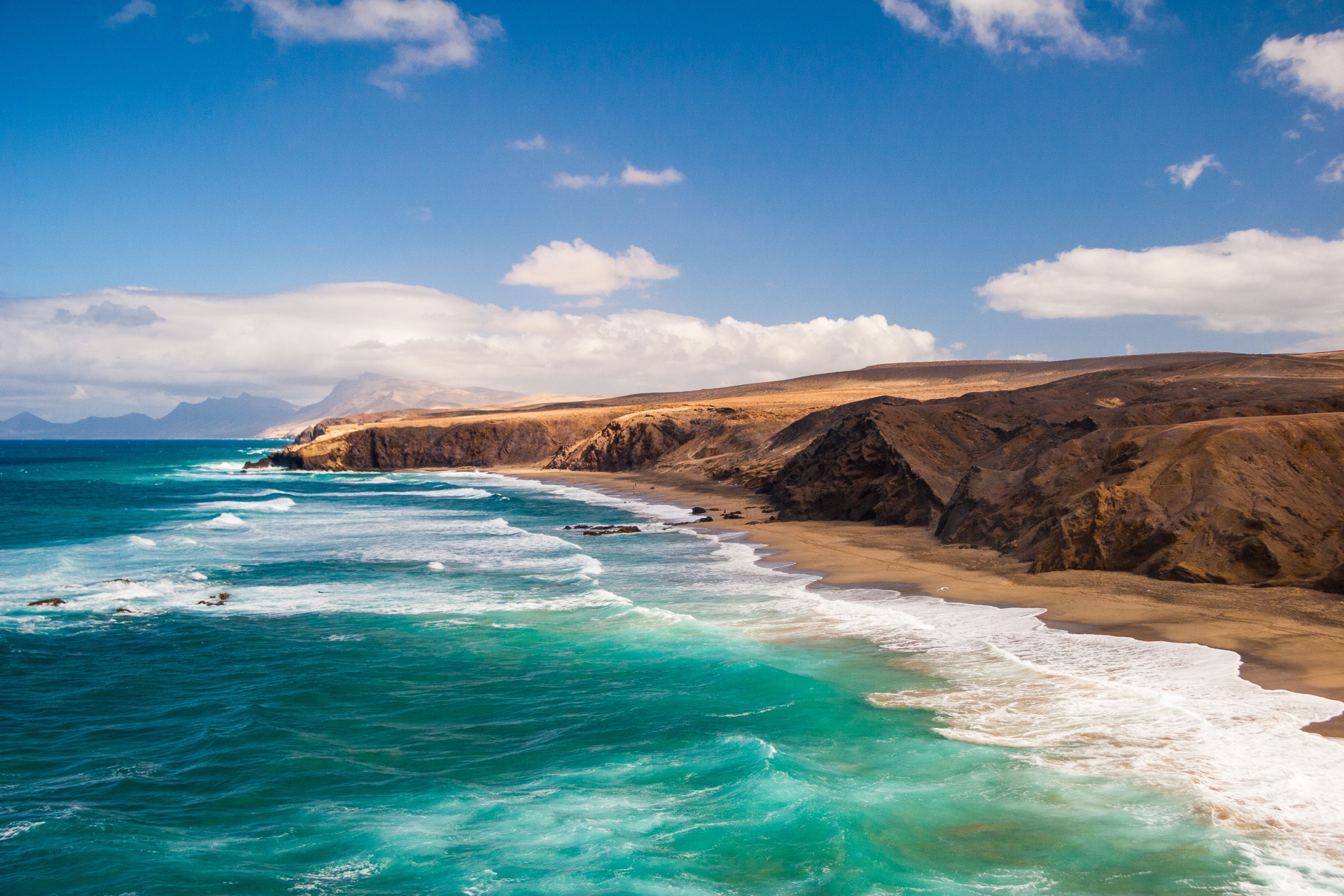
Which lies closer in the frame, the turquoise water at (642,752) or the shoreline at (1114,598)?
the turquoise water at (642,752)

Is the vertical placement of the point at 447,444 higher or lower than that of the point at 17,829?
higher

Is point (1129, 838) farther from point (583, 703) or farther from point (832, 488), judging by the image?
point (832, 488)

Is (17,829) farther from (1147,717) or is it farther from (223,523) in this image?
(223,523)

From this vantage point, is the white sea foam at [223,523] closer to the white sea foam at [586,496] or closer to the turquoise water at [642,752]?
the white sea foam at [586,496]

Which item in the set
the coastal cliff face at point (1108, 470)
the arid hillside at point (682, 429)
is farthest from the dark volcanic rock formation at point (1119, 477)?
the arid hillside at point (682, 429)

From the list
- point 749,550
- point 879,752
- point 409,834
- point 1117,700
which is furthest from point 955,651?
point 749,550

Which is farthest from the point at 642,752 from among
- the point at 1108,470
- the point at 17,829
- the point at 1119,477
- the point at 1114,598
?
the point at 1108,470
